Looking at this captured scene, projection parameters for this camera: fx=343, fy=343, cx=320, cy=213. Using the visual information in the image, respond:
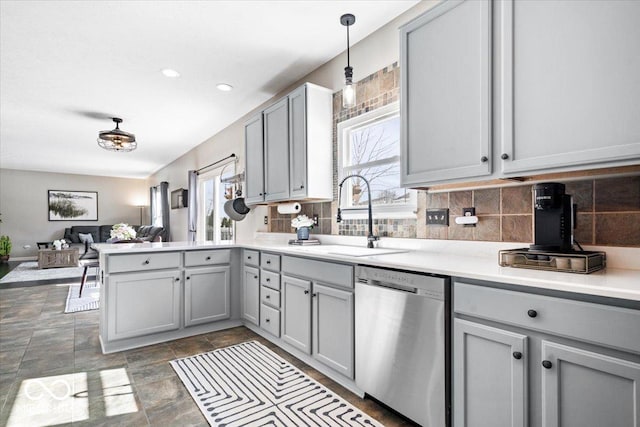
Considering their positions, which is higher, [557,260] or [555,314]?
[557,260]

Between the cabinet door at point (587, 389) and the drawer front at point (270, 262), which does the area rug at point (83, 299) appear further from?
the cabinet door at point (587, 389)

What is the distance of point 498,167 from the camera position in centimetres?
162

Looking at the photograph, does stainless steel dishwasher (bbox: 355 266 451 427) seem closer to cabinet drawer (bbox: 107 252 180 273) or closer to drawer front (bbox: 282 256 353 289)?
drawer front (bbox: 282 256 353 289)

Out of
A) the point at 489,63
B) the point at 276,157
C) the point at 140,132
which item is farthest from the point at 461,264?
the point at 140,132

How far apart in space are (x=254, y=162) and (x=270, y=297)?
5.24ft

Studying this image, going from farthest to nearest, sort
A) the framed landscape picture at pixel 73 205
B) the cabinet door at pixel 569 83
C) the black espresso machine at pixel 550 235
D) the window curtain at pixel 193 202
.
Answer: the framed landscape picture at pixel 73 205 < the window curtain at pixel 193 202 < the black espresso machine at pixel 550 235 < the cabinet door at pixel 569 83

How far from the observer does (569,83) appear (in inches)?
54.1

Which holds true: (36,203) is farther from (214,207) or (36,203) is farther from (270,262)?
(270,262)

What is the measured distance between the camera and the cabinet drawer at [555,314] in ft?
3.37

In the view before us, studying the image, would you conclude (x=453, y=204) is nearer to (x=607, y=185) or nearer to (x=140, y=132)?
(x=607, y=185)

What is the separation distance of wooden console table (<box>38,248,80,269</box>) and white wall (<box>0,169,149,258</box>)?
2.91 metres

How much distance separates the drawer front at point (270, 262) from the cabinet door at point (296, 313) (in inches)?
5.7

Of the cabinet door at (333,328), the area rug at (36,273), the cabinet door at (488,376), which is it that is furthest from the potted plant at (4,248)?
the cabinet door at (488,376)

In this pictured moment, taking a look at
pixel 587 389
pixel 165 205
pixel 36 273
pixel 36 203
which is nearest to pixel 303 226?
pixel 587 389
